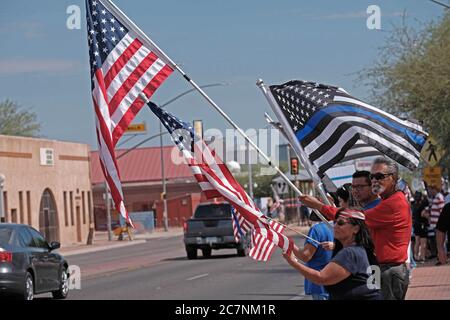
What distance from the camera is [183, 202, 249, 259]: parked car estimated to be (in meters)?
32.5

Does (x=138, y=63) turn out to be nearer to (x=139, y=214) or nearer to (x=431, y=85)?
(x=431, y=85)

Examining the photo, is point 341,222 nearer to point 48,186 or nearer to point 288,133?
point 288,133

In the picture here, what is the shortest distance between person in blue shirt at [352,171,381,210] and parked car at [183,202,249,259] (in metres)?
23.2

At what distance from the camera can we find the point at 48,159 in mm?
60094

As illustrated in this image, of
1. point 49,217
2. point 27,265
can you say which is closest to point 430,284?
point 27,265

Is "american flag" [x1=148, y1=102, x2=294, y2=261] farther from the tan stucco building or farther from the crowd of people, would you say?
the tan stucco building

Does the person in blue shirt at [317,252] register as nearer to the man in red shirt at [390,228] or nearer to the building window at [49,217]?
the man in red shirt at [390,228]

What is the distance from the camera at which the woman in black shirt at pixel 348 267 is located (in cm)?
705

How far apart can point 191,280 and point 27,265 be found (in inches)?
220

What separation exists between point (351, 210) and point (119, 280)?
17.6 metres

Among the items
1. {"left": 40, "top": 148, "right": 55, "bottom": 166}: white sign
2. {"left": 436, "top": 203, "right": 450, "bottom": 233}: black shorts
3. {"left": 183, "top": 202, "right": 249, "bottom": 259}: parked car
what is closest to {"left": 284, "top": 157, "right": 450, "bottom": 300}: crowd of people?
{"left": 436, "top": 203, "right": 450, "bottom": 233}: black shorts

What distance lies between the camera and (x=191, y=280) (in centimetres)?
2339

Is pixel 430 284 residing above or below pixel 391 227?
below

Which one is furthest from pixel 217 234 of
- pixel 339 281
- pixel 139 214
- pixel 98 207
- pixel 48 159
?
pixel 98 207
